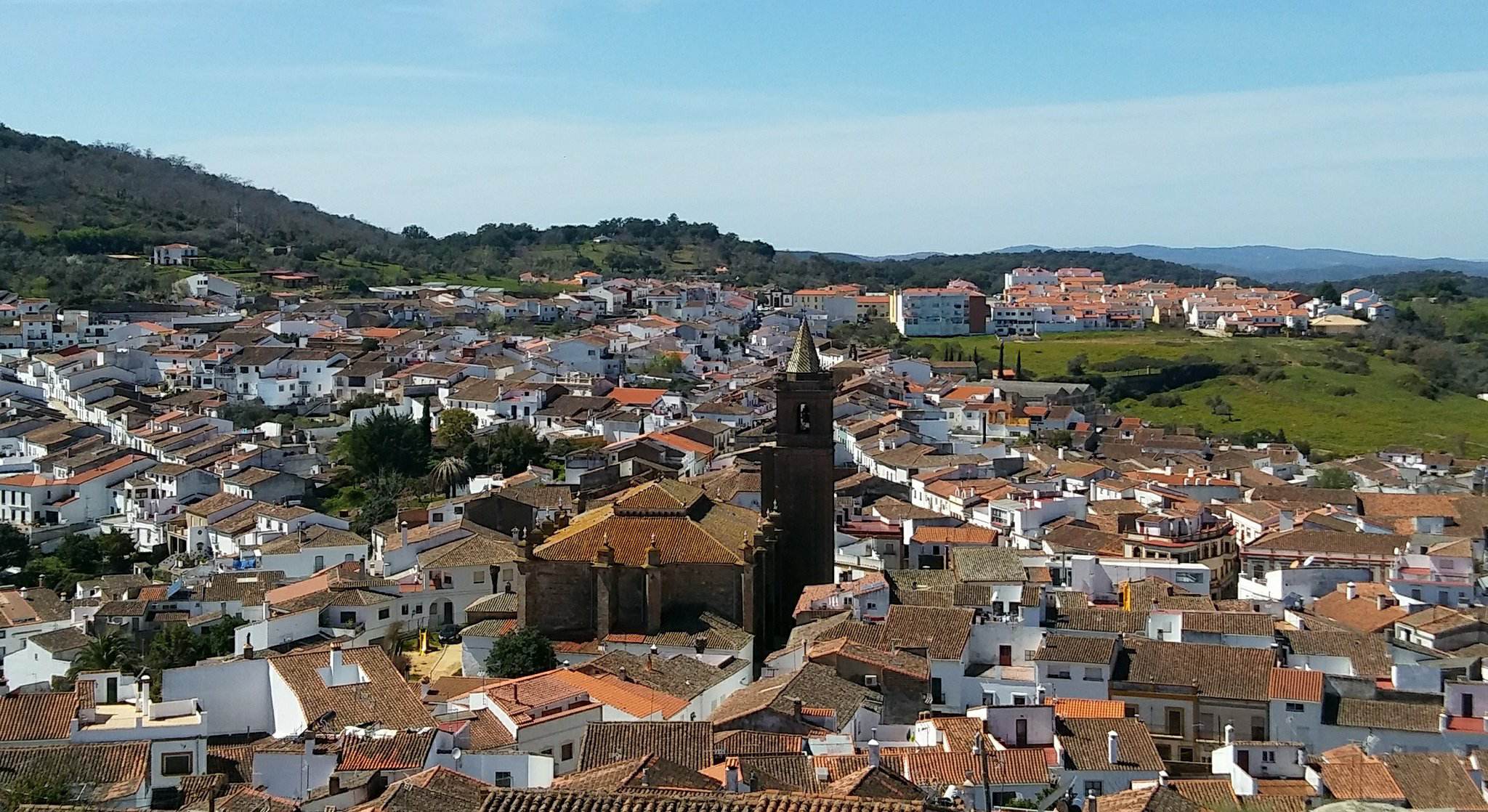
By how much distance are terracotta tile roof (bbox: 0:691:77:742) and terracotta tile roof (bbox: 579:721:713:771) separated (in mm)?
6743

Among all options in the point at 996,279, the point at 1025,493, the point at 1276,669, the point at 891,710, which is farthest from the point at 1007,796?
the point at 996,279

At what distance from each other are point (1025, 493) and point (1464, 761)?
74.5 ft

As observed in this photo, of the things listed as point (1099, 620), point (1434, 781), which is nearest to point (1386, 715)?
point (1434, 781)

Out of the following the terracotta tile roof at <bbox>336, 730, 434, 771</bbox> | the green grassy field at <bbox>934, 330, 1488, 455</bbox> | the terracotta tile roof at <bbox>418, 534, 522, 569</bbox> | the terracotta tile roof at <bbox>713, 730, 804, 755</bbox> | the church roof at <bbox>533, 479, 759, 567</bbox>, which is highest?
the church roof at <bbox>533, 479, 759, 567</bbox>

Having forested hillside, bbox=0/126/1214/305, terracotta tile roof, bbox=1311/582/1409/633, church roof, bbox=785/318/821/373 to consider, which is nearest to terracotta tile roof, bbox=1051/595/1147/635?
terracotta tile roof, bbox=1311/582/1409/633

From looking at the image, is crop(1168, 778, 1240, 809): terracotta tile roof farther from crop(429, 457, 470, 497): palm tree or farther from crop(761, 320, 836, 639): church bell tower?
crop(429, 457, 470, 497): palm tree

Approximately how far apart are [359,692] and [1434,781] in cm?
1479

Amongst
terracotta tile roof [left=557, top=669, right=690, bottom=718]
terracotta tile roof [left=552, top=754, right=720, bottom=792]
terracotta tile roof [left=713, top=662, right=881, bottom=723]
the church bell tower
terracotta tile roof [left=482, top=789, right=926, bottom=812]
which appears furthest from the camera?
the church bell tower

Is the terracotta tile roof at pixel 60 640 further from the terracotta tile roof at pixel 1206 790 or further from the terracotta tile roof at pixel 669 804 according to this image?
the terracotta tile roof at pixel 669 804

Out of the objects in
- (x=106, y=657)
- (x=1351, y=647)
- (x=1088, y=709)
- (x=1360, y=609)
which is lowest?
(x=106, y=657)

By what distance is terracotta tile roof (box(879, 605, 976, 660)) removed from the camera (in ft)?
83.5

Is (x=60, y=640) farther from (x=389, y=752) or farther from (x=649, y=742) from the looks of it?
(x=649, y=742)

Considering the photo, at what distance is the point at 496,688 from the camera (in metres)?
23.1

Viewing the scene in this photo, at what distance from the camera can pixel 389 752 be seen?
18.6 meters
